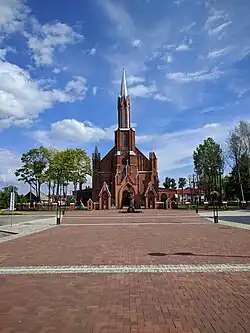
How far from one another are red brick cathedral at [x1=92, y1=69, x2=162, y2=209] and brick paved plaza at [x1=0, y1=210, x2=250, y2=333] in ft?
201

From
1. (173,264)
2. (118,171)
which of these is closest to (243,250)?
(173,264)

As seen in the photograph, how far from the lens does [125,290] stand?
6.68 meters

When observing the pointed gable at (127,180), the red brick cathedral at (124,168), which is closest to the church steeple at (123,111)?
the red brick cathedral at (124,168)

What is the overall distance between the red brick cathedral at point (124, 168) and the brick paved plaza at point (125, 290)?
201 ft

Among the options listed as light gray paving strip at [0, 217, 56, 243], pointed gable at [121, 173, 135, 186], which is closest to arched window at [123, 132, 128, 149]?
pointed gable at [121, 173, 135, 186]

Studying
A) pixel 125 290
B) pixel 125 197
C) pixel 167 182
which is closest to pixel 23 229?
pixel 125 290

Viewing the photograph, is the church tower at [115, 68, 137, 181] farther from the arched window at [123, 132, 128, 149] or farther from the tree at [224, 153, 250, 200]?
the tree at [224, 153, 250, 200]

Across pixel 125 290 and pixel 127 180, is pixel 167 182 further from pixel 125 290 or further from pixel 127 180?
pixel 125 290

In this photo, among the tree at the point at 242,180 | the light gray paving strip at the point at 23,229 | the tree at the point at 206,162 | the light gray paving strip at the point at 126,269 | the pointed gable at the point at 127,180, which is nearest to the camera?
the light gray paving strip at the point at 126,269

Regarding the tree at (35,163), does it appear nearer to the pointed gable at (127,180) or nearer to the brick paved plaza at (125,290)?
the pointed gable at (127,180)

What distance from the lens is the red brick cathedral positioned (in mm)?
73312

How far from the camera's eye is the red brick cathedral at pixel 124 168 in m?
73.3

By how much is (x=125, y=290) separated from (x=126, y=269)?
79.7 inches

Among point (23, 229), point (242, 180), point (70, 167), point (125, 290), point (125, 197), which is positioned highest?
point (70, 167)
